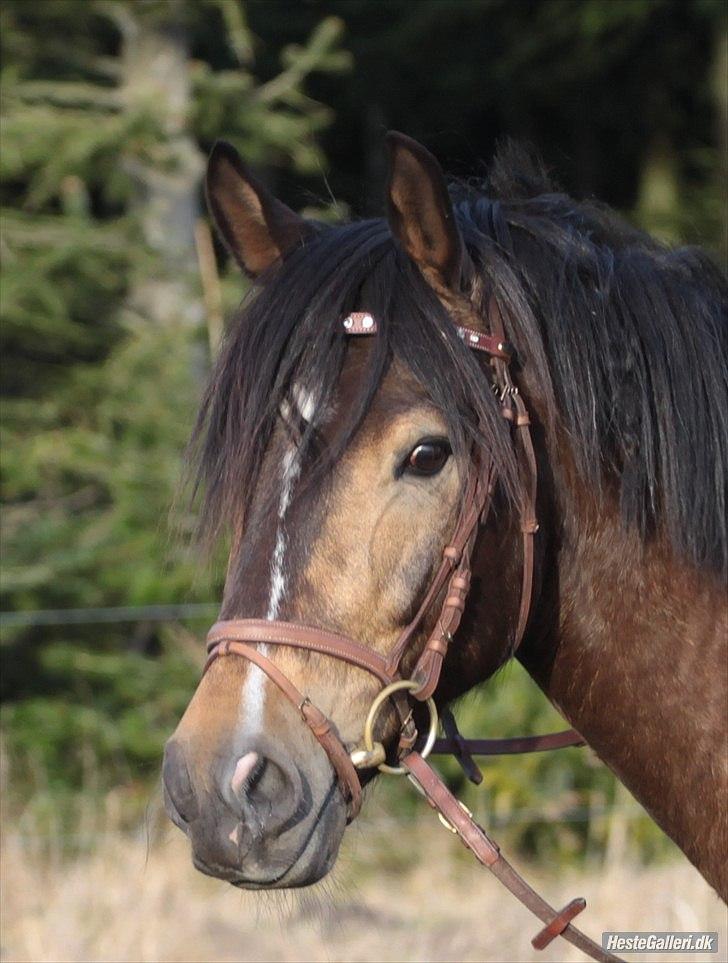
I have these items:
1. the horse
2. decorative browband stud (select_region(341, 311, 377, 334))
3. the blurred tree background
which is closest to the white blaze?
the horse

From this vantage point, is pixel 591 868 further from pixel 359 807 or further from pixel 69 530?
pixel 359 807

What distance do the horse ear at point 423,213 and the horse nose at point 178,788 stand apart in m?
0.91

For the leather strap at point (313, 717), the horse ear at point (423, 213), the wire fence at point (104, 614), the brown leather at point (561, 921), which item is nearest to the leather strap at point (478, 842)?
the brown leather at point (561, 921)

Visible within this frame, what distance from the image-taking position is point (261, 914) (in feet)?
14.6

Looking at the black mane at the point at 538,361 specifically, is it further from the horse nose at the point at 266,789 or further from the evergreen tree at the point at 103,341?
the evergreen tree at the point at 103,341

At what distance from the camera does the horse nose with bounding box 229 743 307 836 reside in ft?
5.52

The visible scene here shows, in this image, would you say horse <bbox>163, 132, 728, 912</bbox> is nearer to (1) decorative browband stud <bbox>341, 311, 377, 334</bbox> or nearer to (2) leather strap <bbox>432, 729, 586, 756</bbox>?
(1) decorative browband stud <bbox>341, 311, 377, 334</bbox>

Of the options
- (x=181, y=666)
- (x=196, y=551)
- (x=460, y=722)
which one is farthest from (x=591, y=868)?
(x=196, y=551)

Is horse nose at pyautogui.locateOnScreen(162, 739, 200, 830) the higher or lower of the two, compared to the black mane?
lower

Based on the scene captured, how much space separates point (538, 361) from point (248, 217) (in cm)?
66

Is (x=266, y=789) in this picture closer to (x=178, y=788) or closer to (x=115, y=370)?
(x=178, y=788)

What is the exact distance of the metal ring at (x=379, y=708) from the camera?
1.80 metres

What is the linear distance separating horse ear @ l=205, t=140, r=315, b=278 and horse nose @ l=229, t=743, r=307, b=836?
0.96 meters

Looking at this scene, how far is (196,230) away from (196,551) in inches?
183
